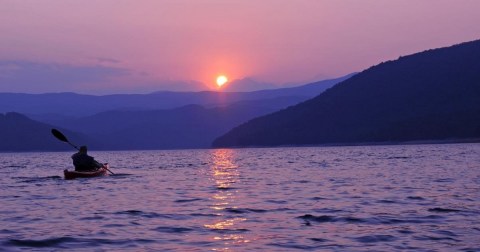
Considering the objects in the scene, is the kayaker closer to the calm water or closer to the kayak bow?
the kayak bow

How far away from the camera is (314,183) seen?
3656 cm

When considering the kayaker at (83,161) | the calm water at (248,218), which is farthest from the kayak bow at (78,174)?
the calm water at (248,218)

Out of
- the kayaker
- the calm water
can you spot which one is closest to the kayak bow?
the kayaker

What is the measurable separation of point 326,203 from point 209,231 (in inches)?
316

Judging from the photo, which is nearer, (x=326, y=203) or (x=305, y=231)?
(x=305, y=231)

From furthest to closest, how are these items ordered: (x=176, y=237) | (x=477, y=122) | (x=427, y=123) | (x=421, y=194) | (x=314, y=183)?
(x=427, y=123) < (x=477, y=122) < (x=314, y=183) < (x=421, y=194) < (x=176, y=237)

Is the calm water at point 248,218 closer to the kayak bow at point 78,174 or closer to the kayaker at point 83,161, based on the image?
the kayaker at point 83,161

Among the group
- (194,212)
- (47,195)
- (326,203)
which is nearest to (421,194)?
(326,203)

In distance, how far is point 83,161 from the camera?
4253cm

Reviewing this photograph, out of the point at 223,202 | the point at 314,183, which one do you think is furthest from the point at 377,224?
the point at 314,183

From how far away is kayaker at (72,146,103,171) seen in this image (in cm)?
4166

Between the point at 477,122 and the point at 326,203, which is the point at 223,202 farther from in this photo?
the point at 477,122

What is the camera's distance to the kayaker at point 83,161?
41656mm

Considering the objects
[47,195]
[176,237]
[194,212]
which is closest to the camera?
[176,237]
